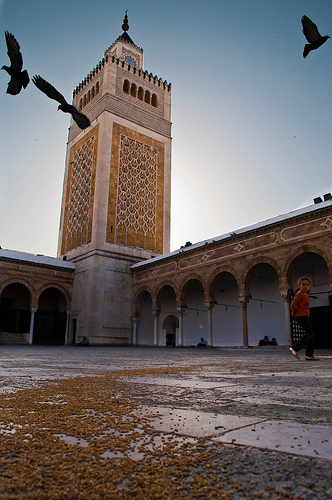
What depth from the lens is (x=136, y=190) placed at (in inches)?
900

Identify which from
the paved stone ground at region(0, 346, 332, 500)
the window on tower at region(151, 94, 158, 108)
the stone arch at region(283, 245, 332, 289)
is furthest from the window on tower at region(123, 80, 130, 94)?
the paved stone ground at region(0, 346, 332, 500)

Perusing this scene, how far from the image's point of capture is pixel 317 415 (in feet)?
4.59

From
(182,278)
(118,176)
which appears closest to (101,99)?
(118,176)

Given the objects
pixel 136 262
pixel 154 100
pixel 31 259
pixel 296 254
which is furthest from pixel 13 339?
pixel 154 100

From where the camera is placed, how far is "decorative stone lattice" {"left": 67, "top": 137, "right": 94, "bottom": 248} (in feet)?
72.2

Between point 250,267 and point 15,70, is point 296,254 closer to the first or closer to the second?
point 250,267

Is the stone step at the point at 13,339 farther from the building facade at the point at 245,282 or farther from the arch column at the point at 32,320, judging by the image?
the building facade at the point at 245,282

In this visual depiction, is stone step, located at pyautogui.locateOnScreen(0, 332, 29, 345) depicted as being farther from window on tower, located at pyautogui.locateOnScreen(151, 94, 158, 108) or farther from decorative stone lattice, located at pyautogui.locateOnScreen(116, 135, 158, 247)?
window on tower, located at pyautogui.locateOnScreen(151, 94, 158, 108)

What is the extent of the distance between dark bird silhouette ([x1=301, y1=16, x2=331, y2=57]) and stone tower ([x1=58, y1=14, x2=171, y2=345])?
15835 millimetres

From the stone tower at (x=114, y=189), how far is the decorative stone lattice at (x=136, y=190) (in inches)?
2.4

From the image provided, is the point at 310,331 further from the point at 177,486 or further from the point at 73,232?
the point at 73,232

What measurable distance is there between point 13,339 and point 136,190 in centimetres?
1130

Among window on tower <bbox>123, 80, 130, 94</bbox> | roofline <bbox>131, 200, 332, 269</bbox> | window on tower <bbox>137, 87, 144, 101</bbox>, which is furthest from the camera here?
window on tower <bbox>137, 87, 144, 101</bbox>

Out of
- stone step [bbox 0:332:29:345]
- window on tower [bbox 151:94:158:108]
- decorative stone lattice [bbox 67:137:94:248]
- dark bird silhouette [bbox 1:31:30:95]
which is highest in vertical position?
window on tower [bbox 151:94:158:108]
